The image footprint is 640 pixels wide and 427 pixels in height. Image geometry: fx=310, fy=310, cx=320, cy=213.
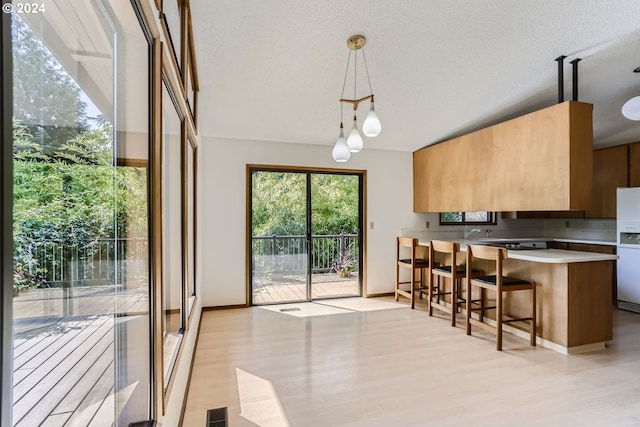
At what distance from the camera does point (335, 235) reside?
4.88 meters

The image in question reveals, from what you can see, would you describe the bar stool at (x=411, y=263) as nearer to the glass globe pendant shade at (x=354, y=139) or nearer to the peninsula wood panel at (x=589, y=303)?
the peninsula wood panel at (x=589, y=303)

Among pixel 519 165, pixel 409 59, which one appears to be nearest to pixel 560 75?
A: pixel 519 165

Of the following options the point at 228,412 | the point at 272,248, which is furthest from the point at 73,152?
the point at 272,248

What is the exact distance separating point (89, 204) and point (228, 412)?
1.82 metres

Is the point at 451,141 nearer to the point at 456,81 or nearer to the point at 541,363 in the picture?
the point at 456,81

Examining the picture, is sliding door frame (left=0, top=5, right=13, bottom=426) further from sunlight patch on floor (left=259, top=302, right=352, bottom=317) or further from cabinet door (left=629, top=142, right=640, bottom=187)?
cabinet door (left=629, top=142, right=640, bottom=187)

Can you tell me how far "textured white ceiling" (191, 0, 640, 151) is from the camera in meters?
2.43

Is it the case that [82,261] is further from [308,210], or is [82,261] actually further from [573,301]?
[308,210]

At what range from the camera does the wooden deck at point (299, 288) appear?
14.9 ft

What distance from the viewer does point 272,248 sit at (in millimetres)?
4516

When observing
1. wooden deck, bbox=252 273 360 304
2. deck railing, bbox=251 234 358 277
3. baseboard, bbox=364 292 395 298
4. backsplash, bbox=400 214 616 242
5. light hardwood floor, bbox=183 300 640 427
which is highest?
backsplash, bbox=400 214 616 242

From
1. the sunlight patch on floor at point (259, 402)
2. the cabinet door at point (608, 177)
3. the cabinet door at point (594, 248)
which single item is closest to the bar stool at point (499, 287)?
the sunlight patch on floor at point (259, 402)

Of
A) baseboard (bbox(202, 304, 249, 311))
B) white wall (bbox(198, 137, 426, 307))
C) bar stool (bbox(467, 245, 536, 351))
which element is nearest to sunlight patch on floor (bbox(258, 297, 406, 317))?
baseboard (bbox(202, 304, 249, 311))

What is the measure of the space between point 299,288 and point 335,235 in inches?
38.7
